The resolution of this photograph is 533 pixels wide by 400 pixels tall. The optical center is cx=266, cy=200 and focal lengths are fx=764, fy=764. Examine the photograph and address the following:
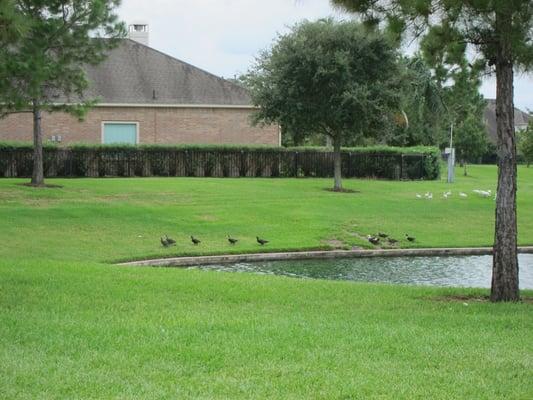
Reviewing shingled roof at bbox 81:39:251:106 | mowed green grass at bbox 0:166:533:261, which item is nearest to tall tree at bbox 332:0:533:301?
mowed green grass at bbox 0:166:533:261

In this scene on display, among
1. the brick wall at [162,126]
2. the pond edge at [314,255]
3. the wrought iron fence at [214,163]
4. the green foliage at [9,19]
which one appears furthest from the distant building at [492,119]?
the green foliage at [9,19]

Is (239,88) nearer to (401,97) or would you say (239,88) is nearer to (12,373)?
(401,97)

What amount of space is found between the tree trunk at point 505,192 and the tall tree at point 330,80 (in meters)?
18.0

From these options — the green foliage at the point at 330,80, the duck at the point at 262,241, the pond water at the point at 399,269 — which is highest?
the green foliage at the point at 330,80

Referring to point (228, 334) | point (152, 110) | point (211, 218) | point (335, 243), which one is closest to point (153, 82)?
point (152, 110)

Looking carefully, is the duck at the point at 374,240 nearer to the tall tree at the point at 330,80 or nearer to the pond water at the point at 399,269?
the pond water at the point at 399,269

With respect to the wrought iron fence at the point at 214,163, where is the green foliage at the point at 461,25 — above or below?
above

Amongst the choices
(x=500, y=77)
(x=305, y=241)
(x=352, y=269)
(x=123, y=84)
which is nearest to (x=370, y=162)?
(x=123, y=84)

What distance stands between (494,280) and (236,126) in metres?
31.9

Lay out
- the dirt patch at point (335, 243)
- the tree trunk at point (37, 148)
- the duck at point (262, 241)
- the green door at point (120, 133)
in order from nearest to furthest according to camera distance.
Answer: 1. the duck at point (262, 241)
2. the dirt patch at point (335, 243)
3. the tree trunk at point (37, 148)
4. the green door at point (120, 133)

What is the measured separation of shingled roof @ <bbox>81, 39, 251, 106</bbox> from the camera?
40.4m

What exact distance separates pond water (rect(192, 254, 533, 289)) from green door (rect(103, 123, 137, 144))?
2336cm

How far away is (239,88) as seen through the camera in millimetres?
42688

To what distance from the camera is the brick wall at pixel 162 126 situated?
129 feet
